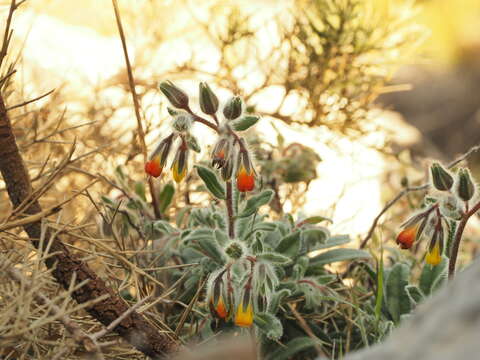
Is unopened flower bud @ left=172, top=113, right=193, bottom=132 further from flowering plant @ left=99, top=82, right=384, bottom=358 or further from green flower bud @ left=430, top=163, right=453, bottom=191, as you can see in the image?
green flower bud @ left=430, top=163, right=453, bottom=191

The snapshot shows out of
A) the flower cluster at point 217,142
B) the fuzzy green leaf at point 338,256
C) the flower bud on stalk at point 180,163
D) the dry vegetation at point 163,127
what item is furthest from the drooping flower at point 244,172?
the fuzzy green leaf at point 338,256

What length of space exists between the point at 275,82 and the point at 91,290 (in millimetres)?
1034

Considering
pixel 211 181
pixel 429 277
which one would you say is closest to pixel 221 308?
pixel 211 181

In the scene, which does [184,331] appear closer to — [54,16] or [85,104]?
[85,104]

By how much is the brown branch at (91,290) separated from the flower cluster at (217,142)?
208 mm

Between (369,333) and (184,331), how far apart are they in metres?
0.34

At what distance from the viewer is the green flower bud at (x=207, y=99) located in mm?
1093

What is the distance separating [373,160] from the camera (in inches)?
87.0

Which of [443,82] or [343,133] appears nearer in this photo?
[343,133]

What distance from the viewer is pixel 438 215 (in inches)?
42.9

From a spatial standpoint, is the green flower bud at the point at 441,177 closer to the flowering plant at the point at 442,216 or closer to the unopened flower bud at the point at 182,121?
the flowering plant at the point at 442,216

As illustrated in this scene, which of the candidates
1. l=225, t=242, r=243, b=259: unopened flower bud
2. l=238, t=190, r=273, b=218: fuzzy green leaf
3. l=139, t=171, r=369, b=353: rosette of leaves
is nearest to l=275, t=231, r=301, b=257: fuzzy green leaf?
l=139, t=171, r=369, b=353: rosette of leaves

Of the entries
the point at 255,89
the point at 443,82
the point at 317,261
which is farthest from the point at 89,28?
the point at 443,82

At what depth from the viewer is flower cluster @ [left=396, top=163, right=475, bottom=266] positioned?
1.06m
